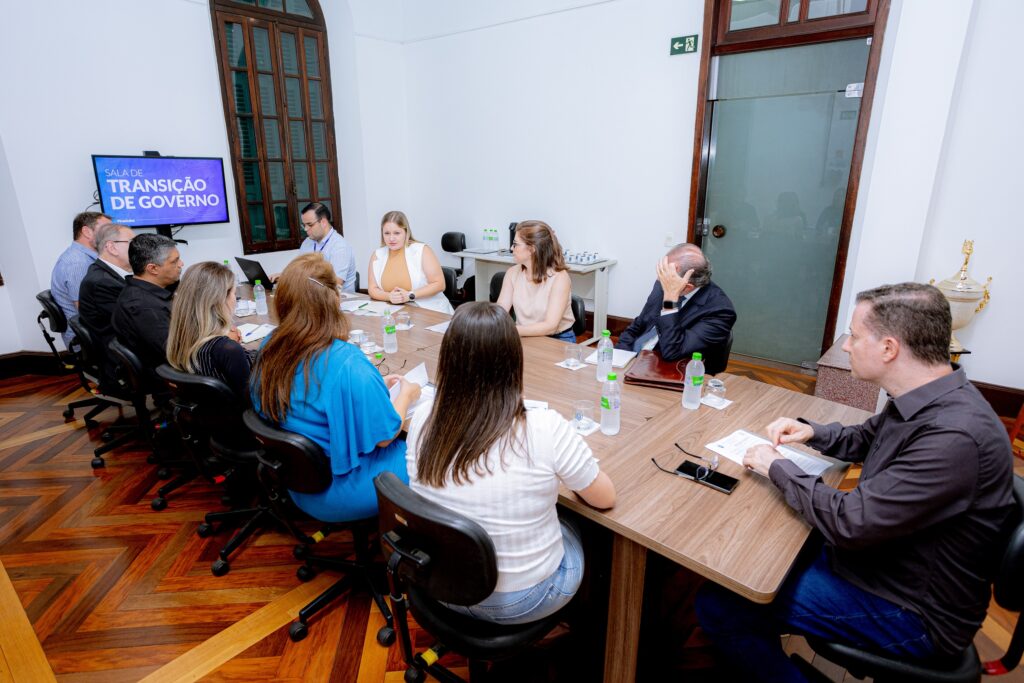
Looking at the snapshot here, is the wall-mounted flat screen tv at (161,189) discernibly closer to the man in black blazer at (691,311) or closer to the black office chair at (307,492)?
the black office chair at (307,492)

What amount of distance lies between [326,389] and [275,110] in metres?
5.13

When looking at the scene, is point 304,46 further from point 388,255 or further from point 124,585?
point 124,585

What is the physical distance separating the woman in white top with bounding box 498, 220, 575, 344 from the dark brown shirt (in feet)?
6.55

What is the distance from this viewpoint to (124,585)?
2.33 meters

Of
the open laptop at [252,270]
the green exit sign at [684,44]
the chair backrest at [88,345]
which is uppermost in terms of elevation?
the green exit sign at [684,44]

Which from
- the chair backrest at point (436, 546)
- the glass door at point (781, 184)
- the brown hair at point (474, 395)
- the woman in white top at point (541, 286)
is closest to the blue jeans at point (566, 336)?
the woman in white top at point (541, 286)

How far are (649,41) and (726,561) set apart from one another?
475 cm

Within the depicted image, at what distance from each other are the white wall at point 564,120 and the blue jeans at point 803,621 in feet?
13.0

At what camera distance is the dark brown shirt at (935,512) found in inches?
47.7

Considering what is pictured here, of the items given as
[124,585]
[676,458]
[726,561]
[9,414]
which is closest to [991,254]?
[676,458]

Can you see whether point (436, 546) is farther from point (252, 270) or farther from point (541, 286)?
point (252, 270)

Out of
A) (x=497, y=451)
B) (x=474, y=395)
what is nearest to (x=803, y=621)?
(x=497, y=451)

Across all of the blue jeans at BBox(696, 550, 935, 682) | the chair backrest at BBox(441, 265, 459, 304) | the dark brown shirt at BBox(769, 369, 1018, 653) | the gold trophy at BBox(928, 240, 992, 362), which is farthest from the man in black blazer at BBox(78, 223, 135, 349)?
the gold trophy at BBox(928, 240, 992, 362)

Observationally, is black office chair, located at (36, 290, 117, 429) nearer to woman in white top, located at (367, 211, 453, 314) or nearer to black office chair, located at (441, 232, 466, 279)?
woman in white top, located at (367, 211, 453, 314)
